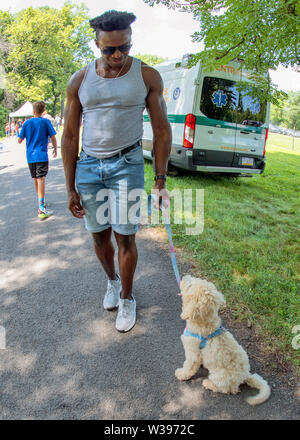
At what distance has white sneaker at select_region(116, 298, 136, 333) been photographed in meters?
2.57

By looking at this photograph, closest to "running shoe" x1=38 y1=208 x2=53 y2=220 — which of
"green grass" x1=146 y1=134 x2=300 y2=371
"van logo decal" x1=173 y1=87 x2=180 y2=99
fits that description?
"green grass" x1=146 y1=134 x2=300 y2=371

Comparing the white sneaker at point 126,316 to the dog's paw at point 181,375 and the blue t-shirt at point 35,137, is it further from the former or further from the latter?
the blue t-shirt at point 35,137

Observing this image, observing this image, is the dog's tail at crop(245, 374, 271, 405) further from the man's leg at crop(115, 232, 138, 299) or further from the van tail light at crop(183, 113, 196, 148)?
the van tail light at crop(183, 113, 196, 148)

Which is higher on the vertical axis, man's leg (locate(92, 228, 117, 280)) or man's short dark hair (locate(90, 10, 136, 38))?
man's short dark hair (locate(90, 10, 136, 38))

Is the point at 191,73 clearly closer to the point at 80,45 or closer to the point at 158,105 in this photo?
the point at 158,105

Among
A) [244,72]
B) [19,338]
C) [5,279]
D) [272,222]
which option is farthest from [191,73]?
[19,338]

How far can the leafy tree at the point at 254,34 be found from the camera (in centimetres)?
329

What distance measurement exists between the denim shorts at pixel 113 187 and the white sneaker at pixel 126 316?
0.71 meters

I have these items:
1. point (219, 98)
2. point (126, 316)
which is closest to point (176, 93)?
point (219, 98)

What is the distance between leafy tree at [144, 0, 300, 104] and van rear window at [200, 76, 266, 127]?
2.30 m

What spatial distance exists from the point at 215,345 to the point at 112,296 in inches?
49.2

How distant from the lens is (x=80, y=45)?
4303 centimetres

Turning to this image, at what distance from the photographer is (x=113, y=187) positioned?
7.85 feet

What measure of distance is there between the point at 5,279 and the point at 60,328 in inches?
47.0
